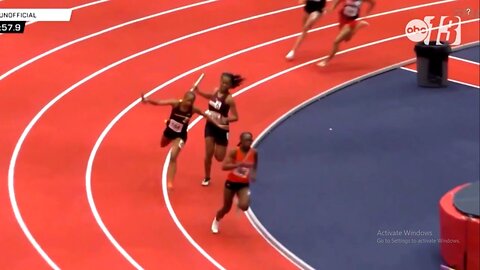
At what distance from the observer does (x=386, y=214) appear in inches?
468

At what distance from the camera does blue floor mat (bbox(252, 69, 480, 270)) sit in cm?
1130

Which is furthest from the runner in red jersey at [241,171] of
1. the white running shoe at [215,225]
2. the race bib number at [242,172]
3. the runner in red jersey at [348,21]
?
the runner in red jersey at [348,21]

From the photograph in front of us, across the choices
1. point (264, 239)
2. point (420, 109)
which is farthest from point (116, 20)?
point (264, 239)

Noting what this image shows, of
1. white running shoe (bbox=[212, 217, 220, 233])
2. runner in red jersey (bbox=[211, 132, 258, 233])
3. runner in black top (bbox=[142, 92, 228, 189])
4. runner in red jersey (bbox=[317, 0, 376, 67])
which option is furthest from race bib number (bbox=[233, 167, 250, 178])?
runner in red jersey (bbox=[317, 0, 376, 67])

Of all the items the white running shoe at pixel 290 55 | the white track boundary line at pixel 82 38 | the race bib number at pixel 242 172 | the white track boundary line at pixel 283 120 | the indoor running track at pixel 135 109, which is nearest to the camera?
the race bib number at pixel 242 172

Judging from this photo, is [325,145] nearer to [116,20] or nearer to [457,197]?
[457,197]

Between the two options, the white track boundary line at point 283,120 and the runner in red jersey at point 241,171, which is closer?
the runner in red jersey at point 241,171

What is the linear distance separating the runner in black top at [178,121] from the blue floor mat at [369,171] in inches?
44.0

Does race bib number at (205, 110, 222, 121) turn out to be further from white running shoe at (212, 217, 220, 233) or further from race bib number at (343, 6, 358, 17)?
race bib number at (343, 6, 358, 17)

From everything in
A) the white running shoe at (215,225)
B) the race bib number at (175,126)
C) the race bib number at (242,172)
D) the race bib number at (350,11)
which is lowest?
the white running shoe at (215,225)

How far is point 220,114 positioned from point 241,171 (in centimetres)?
136

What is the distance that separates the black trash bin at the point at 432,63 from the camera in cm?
1555

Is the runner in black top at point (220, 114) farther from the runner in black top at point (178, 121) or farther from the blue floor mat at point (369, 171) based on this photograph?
the blue floor mat at point (369, 171)

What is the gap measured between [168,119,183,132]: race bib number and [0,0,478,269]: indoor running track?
33.0 inches
